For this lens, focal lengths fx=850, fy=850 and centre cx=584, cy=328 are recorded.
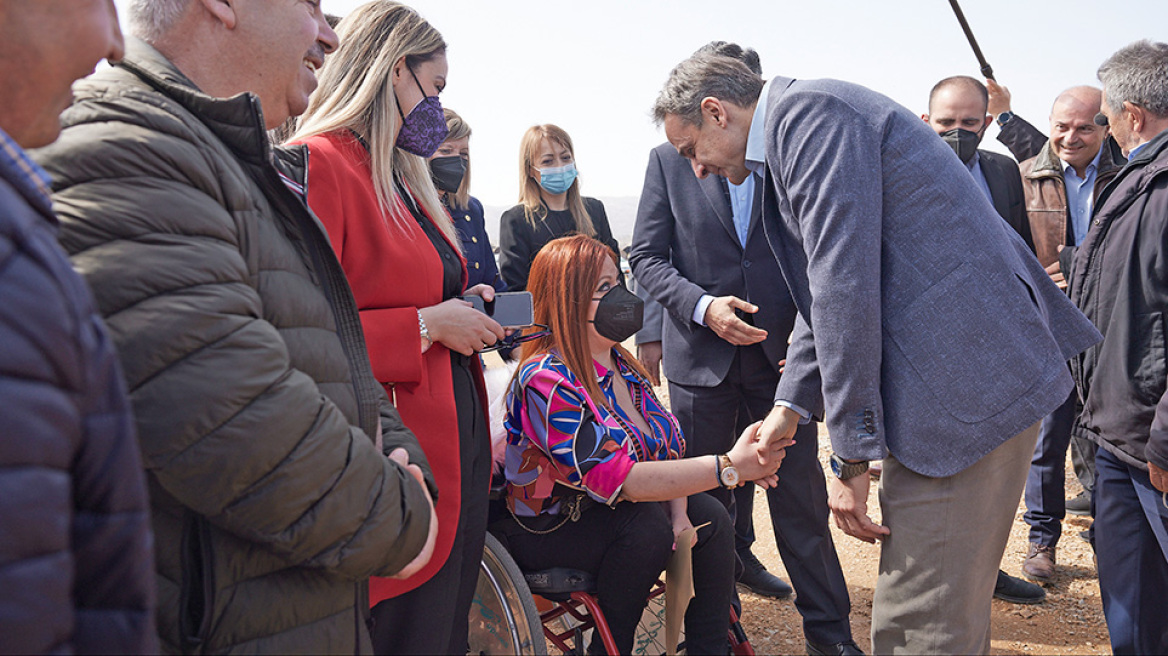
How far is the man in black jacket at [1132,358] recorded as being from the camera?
2.53 meters

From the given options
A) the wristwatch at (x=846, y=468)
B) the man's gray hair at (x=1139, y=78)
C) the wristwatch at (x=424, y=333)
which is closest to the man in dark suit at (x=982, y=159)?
the man's gray hair at (x=1139, y=78)

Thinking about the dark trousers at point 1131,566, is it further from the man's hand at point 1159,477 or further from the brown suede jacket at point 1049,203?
the brown suede jacket at point 1049,203

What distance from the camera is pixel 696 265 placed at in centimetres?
366

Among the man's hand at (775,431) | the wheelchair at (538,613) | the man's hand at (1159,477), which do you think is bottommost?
the wheelchair at (538,613)

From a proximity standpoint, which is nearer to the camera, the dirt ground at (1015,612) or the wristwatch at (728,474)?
the wristwatch at (728,474)

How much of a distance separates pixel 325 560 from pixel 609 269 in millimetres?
1905

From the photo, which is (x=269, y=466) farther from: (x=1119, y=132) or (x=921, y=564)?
(x=1119, y=132)

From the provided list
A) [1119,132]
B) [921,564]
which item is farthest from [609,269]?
[1119,132]

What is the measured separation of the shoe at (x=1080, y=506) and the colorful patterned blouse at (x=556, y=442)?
12.0 feet

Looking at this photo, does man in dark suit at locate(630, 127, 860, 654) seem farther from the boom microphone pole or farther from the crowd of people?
the boom microphone pole

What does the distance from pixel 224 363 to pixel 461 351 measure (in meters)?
1.11

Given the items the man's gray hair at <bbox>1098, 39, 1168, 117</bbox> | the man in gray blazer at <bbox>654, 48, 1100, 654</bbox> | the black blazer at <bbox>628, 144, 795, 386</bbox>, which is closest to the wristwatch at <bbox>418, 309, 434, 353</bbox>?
the man in gray blazer at <bbox>654, 48, 1100, 654</bbox>

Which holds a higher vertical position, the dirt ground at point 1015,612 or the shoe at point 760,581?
the shoe at point 760,581

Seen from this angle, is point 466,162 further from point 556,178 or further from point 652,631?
point 652,631
